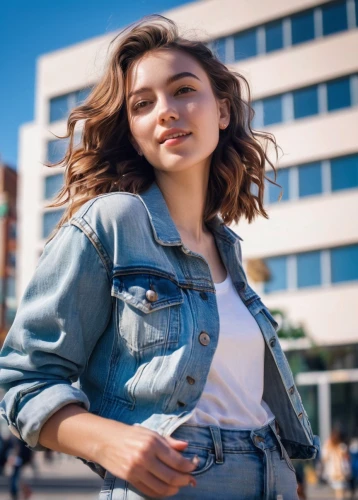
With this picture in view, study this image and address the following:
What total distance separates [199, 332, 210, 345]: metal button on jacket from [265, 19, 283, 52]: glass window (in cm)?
2590

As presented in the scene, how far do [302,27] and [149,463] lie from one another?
85.9 feet

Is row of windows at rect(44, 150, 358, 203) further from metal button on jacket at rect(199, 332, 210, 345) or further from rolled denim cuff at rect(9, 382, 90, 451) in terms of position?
rolled denim cuff at rect(9, 382, 90, 451)

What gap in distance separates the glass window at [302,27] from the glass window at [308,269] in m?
7.56

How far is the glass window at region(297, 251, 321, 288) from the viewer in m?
23.9

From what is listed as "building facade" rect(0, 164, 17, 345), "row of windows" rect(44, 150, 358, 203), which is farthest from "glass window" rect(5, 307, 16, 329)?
"row of windows" rect(44, 150, 358, 203)

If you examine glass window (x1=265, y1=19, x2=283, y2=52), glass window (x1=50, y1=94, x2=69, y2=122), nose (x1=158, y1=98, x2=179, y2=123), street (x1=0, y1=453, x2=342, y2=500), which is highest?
glass window (x1=265, y1=19, x2=283, y2=52)

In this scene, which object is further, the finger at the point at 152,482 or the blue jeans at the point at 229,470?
the blue jeans at the point at 229,470

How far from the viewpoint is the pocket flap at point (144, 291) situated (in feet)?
5.07

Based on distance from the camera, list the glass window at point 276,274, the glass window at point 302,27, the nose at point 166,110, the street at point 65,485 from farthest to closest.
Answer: the glass window at point 302,27, the glass window at point 276,274, the street at point 65,485, the nose at point 166,110

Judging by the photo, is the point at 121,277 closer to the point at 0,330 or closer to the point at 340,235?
the point at 340,235

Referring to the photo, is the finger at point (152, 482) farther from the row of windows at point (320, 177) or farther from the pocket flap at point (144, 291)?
the row of windows at point (320, 177)

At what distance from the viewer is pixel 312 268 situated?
946 inches

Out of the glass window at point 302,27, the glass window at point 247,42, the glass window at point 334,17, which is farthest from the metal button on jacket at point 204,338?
the glass window at point 247,42

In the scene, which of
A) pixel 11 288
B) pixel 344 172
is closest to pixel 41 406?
pixel 344 172
